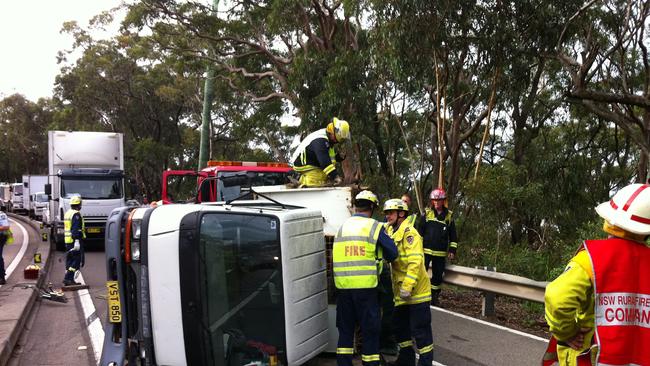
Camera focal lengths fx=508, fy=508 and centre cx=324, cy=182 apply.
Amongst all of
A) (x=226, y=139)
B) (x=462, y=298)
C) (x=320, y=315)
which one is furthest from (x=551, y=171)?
(x=226, y=139)

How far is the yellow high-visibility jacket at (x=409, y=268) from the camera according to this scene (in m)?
4.68

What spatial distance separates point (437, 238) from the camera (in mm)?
7340

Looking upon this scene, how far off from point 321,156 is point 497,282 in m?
2.93

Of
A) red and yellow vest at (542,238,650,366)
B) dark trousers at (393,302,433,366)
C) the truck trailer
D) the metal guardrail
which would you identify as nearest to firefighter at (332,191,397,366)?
dark trousers at (393,302,433,366)

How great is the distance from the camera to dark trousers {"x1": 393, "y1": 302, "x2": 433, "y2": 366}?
467cm

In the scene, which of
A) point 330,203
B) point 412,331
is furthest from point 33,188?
point 412,331

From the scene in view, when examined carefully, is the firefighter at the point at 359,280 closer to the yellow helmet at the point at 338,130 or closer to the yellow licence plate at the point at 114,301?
the yellow helmet at the point at 338,130

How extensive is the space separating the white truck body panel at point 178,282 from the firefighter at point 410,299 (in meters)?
1.05

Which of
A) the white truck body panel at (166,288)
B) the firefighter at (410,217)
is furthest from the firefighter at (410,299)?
the white truck body panel at (166,288)

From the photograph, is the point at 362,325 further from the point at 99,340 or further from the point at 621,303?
the point at 99,340

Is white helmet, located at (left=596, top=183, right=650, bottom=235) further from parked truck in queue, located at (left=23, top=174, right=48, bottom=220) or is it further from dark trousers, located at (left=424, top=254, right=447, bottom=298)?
parked truck in queue, located at (left=23, top=174, right=48, bottom=220)

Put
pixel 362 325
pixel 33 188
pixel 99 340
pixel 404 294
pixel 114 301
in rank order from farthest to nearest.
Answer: pixel 33 188 → pixel 99 340 → pixel 404 294 → pixel 362 325 → pixel 114 301

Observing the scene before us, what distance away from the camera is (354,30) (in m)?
15.9

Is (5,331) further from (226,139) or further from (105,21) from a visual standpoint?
(105,21)
